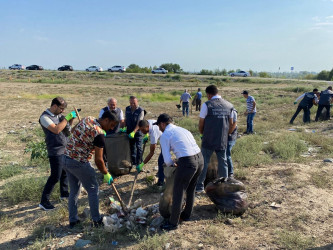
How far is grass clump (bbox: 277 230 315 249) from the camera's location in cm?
294

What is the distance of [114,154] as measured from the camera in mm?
4820

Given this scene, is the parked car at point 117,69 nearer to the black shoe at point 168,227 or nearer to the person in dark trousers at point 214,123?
the person in dark trousers at point 214,123

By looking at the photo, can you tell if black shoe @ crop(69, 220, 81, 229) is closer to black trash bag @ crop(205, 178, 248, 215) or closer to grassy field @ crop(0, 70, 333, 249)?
grassy field @ crop(0, 70, 333, 249)

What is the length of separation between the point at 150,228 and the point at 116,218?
0.46 meters

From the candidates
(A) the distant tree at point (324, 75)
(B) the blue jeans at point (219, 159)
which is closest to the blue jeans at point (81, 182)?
(B) the blue jeans at point (219, 159)

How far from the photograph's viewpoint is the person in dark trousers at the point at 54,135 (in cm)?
362

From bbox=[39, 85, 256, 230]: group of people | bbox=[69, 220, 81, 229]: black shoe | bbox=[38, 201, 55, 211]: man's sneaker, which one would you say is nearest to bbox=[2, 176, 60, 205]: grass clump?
bbox=[38, 201, 55, 211]: man's sneaker

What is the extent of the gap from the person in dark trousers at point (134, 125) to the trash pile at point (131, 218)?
145 centimetres

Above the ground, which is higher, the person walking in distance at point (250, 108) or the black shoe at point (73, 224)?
the person walking in distance at point (250, 108)

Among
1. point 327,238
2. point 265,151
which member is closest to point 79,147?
point 327,238

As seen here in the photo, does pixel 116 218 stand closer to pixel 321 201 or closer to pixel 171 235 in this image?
pixel 171 235

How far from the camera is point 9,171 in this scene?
5.21 metres

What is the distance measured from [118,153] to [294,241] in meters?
3.01

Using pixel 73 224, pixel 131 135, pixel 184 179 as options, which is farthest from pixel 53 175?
pixel 184 179
